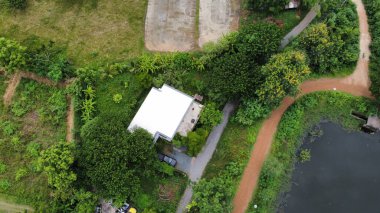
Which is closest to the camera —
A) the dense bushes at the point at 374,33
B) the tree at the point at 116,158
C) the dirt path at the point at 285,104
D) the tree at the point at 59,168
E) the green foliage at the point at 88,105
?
the tree at the point at 116,158

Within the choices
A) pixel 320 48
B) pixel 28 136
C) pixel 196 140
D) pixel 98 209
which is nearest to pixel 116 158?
pixel 98 209

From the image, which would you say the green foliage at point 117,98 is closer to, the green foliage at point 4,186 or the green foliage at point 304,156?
the green foliage at point 4,186

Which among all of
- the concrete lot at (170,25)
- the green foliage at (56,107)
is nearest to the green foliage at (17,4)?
the green foliage at (56,107)

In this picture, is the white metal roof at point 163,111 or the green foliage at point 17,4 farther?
the green foliage at point 17,4

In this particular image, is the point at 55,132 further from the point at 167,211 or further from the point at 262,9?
the point at 262,9

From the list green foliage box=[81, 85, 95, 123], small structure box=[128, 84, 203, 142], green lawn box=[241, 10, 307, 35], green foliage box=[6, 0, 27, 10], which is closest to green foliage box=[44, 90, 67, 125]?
green foliage box=[81, 85, 95, 123]

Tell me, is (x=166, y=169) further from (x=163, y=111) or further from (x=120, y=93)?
(x=120, y=93)

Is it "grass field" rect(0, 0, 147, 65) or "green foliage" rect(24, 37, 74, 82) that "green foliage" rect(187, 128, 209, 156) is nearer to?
"grass field" rect(0, 0, 147, 65)
